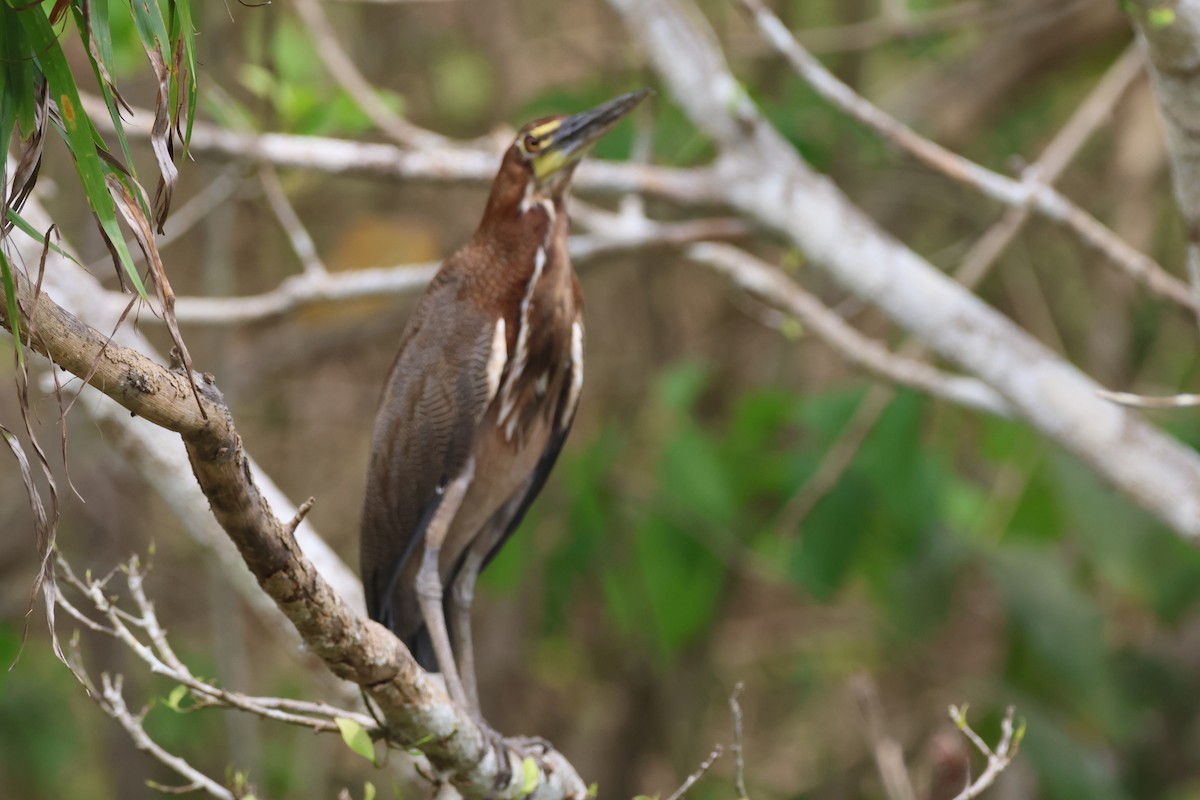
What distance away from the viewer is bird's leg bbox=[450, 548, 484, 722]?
310 cm

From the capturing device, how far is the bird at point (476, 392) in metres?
2.86

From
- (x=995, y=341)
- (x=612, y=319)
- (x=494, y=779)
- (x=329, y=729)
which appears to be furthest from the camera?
(x=612, y=319)

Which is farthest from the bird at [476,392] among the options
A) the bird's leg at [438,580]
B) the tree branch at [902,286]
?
the tree branch at [902,286]

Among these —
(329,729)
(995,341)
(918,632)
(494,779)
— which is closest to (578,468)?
(918,632)

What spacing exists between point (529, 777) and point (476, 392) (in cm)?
82

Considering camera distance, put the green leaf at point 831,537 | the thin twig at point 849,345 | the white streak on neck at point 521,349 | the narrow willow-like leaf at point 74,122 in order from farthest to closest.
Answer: the green leaf at point 831,537
the thin twig at point 849,345
the white streak on neck at point 521,349
the narrow willow-like leaf at point 74,122

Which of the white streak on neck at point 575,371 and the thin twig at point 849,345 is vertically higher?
the thin twig at point 849,345

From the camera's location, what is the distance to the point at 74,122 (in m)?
1.34

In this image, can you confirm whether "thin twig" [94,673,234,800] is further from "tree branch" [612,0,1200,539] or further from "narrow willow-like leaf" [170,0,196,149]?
"tree branch" [612,0,1200,539]

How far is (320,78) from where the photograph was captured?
5297mm

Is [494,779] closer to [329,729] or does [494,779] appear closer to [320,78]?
[329,729]

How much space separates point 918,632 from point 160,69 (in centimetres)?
414

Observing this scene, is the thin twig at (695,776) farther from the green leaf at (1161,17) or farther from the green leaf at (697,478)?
the green leaf at (697,478)

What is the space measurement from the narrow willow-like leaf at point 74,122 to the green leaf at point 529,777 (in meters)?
1.34
